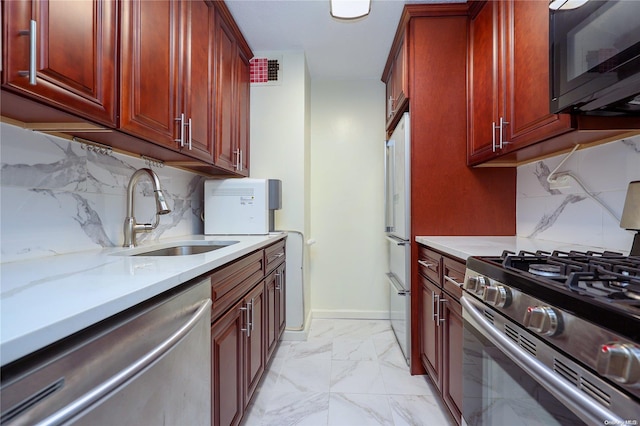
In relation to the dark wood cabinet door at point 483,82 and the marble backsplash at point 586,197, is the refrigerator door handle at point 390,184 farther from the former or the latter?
the marble backsplash at point 586,197

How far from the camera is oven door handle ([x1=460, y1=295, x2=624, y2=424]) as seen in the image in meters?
0.53

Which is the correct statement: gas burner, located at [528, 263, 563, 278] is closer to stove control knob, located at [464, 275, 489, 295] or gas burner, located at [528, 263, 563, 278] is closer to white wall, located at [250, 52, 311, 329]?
stove control knob, located at [464, 275, 489, 295]

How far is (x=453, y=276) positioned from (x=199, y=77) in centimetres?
171

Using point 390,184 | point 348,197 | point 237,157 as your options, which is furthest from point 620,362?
point 348,197

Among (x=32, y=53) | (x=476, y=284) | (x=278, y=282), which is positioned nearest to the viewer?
(x=32, y=53)

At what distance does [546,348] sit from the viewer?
26.5 inches

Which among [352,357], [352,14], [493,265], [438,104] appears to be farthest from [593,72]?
[352,357]

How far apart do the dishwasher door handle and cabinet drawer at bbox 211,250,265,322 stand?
0.68ft

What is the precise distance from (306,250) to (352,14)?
183cm

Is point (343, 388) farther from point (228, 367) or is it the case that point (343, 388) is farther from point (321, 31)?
point (321, 31)

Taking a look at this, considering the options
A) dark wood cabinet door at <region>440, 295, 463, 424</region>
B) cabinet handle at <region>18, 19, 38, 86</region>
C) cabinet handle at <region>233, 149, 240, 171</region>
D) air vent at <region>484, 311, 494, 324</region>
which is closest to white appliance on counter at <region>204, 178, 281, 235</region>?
cabinet handle at <region>233, 149, 240, 171</region>

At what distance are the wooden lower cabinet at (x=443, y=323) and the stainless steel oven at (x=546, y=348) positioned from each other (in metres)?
0.23

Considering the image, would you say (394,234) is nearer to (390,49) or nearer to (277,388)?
(277,388)

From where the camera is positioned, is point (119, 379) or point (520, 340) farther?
point (520, 340)
